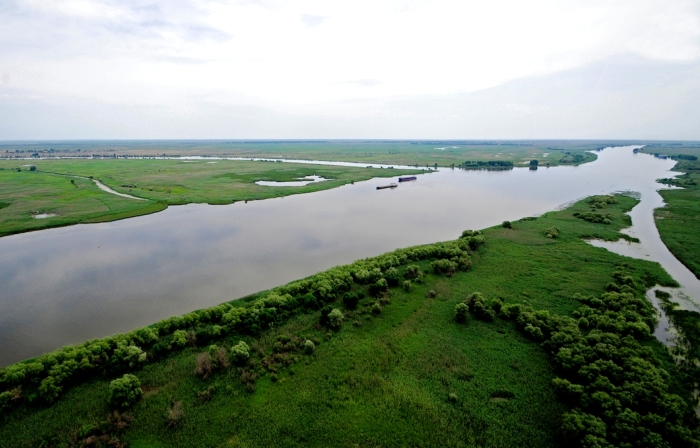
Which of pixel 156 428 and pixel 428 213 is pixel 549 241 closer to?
pixel 428 213

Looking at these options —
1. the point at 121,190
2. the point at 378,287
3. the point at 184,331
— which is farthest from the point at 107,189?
the point at 378,287

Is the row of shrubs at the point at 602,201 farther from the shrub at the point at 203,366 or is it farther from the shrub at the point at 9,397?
the shrub at the point at 9,397

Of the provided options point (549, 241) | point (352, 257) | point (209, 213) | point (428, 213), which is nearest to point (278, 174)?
point (209, 213)

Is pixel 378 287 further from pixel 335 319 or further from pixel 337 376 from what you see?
pixel 337 376

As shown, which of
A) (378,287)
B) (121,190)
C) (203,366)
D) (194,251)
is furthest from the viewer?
(121,190)

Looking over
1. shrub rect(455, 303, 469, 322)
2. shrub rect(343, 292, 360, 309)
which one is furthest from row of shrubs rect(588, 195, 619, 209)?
shrub rect(343, 292, 360, 309)

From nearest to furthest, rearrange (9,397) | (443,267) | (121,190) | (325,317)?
(9,397) → (325,317) → (443,267) → (121,190)

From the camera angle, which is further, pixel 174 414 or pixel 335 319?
pixel 335 319
